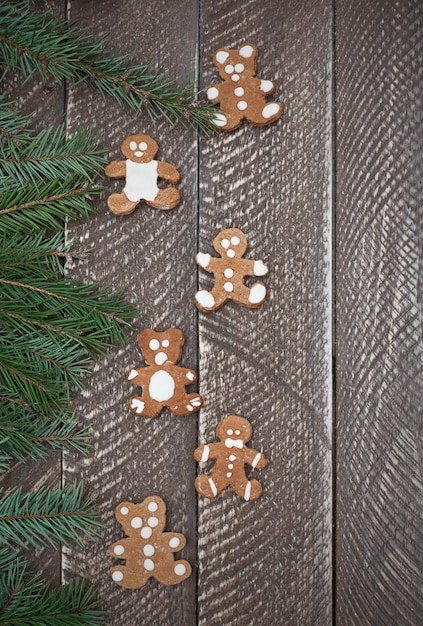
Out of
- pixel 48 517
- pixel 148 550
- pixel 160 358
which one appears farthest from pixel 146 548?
pixel 160 358

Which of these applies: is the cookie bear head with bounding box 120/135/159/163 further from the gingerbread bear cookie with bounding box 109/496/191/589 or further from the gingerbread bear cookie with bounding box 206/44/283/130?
the gingerbread bear cookie with bounding box 109/496/191/589

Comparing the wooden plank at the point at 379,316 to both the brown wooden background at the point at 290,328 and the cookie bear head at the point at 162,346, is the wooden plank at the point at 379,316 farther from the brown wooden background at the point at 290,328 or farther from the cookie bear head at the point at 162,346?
the cookie bear head at the point at 162,346

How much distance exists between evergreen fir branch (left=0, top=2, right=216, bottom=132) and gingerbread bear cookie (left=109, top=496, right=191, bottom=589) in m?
0.56

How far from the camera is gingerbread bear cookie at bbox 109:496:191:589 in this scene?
0.87 m

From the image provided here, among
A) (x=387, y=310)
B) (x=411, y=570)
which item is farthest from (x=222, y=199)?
(x=411, y=570)

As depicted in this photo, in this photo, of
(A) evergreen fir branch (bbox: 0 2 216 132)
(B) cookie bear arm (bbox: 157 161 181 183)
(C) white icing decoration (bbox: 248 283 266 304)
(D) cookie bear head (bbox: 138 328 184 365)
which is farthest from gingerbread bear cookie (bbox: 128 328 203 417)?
(A) evergreen fir branch (bbox: 0 2 216 132)

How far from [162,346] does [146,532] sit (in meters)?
0.26

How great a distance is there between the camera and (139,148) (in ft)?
2.95

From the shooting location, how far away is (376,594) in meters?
0.86

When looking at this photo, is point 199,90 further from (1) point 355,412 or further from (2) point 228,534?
(2) point 228,534

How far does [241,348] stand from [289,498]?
222 mm

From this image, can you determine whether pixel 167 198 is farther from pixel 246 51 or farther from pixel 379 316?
pixel 379 316

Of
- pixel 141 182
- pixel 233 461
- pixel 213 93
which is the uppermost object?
pixel 213 93

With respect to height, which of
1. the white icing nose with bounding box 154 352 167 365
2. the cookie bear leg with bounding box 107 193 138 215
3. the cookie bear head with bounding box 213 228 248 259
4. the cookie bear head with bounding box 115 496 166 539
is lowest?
the cookie bear head with bounding box 115 496 166 539
